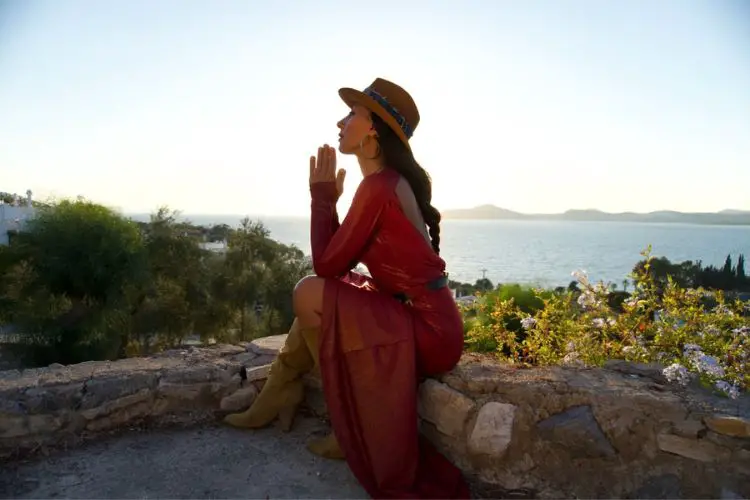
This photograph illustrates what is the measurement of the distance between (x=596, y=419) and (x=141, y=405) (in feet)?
7.50

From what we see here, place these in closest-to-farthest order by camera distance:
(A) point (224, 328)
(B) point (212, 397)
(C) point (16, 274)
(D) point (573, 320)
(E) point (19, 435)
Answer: (E) point (19, 435)
(B) point (212, 397)
(D) point (573, 320)
(C) point (16, 274)
(A) point (224, 328)

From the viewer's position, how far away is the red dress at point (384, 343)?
2.37 meters

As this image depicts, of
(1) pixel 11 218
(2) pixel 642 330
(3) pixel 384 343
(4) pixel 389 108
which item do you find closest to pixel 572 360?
(2) pixel 642 330

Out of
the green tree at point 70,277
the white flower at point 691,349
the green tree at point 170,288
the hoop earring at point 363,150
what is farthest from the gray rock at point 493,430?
the green tree at point 170,288

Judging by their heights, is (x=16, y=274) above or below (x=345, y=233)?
below

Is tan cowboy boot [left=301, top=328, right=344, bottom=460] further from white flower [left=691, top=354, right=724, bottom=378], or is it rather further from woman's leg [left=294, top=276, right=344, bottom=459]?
white flower [left=691, top=354, right=724, bottom=378]

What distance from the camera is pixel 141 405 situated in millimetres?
2990

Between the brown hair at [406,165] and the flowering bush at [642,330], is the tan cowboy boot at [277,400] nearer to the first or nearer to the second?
the brown hair at [406,165]

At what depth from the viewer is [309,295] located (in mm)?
2490

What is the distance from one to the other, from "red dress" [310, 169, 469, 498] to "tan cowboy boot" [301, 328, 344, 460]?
0.54 feet

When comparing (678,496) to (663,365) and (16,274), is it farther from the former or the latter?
(16,274)

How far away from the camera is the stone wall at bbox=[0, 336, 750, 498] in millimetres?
2211

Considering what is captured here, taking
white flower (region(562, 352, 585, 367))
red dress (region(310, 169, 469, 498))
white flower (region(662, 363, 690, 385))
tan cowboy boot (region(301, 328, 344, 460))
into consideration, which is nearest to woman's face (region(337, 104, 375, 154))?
red dress (region(310, 169, 469, 498))

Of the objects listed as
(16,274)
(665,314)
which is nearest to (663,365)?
(665,314)
